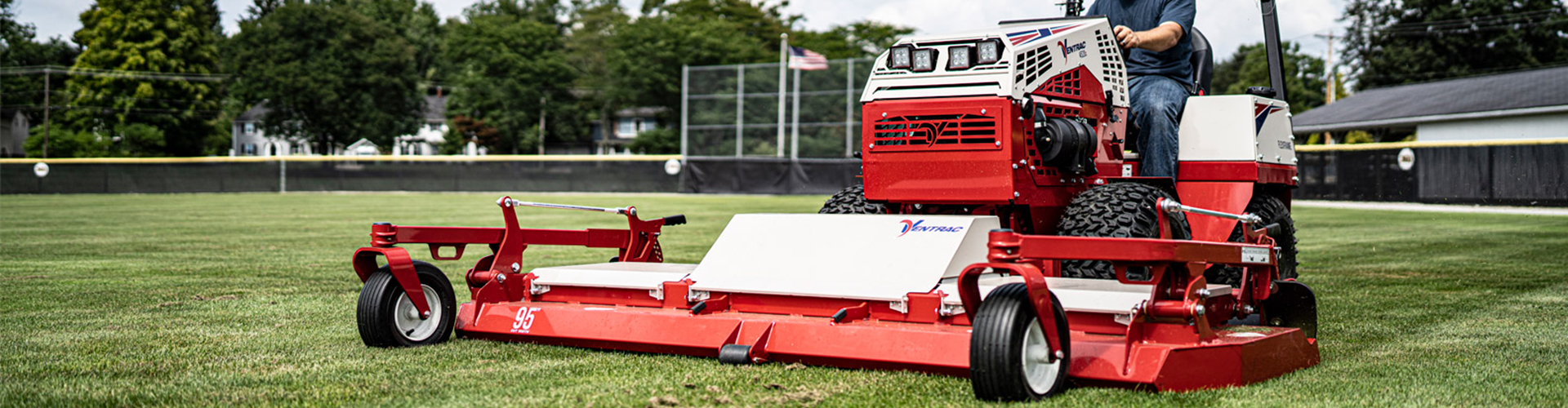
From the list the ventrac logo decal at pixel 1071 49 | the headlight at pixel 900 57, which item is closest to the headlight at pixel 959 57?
the headlight at pixel 900 57

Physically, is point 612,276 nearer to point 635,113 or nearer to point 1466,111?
point 1466,111

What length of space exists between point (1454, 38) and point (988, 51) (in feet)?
206

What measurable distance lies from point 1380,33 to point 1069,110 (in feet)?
210

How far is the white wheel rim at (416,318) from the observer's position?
19.1 feet

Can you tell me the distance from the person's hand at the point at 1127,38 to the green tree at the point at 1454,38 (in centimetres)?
5869

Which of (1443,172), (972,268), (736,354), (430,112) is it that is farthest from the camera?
(430,112)

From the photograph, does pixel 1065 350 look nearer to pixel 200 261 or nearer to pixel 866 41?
pixel 200 261

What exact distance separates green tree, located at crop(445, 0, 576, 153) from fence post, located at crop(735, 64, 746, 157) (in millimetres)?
42199

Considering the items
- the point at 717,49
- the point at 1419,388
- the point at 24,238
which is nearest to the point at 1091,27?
the point at 1419,388

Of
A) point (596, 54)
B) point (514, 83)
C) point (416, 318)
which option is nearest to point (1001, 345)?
point (416, 318)

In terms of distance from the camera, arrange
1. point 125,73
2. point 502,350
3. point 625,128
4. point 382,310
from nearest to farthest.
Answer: point 382,310, point 502,350, point 125,73, point 625,128

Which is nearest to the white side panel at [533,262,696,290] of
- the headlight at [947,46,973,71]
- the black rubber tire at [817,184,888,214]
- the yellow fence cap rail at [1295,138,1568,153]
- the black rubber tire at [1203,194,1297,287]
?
the black rubber tire at [817,184,888,214]

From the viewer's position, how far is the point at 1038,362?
14.4ft

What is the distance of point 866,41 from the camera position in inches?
3137
